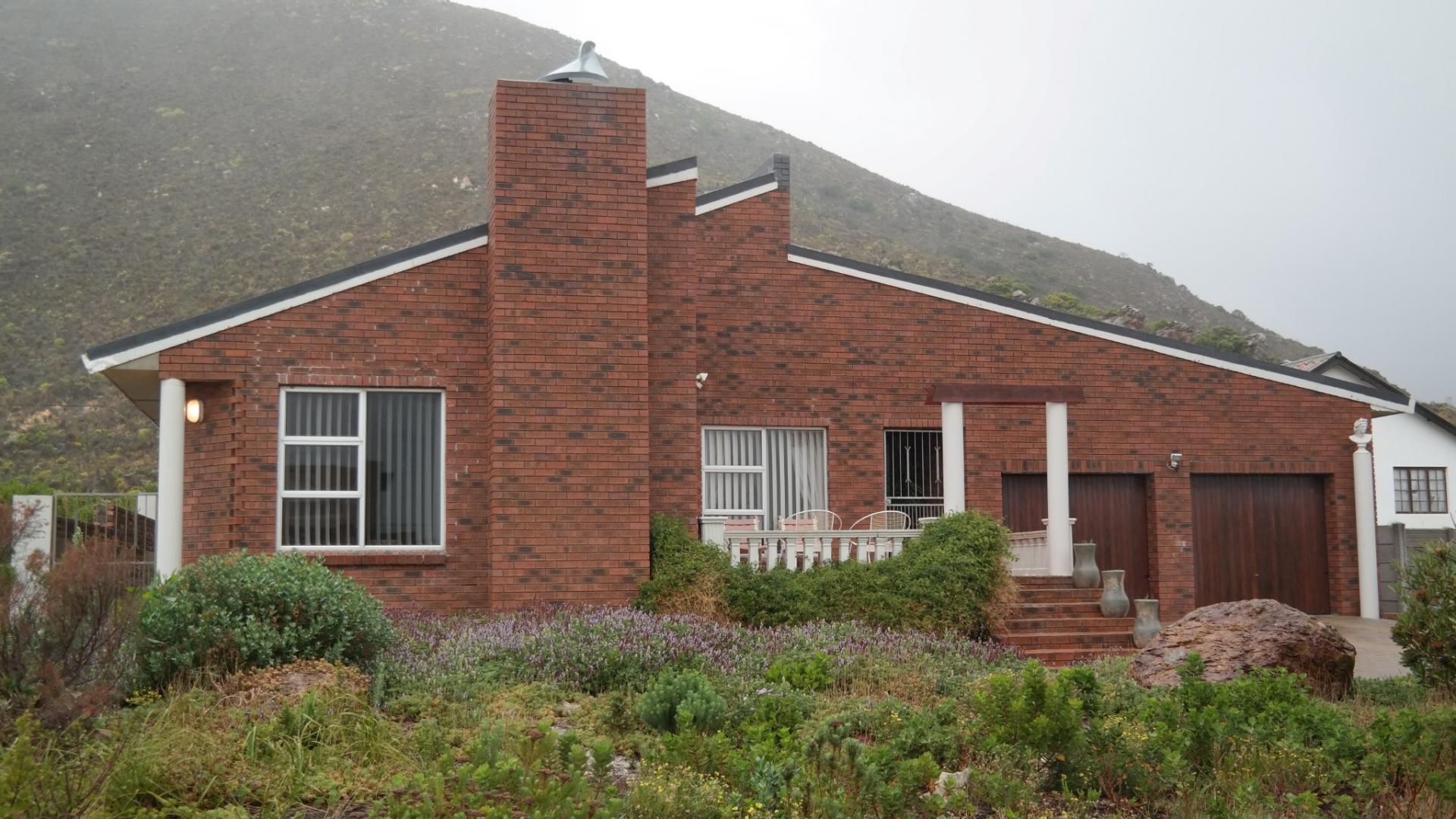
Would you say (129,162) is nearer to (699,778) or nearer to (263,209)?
(263,209)

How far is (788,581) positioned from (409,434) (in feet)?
14.2

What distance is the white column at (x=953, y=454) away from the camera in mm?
14250

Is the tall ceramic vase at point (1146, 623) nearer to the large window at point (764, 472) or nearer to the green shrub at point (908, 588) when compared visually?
the green shrub at point (908, 588)

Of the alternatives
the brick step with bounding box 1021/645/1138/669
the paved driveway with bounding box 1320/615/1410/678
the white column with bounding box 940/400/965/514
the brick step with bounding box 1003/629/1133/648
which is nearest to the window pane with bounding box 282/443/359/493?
the white column with bounding box 940/400/965/514

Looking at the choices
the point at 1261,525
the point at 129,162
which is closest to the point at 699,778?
the point at 1261,525

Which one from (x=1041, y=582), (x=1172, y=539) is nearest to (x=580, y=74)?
(x=1041, y=582)

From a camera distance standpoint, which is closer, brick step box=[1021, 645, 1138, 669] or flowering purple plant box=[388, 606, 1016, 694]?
flowering purple plant box=[388, 606, 1016, 694]

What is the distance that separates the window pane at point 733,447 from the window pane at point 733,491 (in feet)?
0.48

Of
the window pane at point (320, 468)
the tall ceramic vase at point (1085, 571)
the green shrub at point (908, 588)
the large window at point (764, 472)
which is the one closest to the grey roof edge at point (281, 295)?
the window pane at point (320, 468)

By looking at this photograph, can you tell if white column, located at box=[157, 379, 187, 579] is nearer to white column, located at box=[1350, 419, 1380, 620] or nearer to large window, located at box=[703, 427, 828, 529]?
large window, located at box=[703, 427, 828, 529]

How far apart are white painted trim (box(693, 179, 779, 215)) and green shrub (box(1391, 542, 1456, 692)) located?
8544 millimetres

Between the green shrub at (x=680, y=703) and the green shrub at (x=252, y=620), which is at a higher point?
the green shrub at (x=252, y=620)

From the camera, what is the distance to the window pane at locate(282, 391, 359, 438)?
43.8 ft

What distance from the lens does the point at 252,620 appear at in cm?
808
